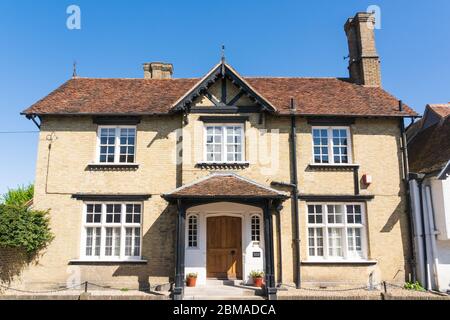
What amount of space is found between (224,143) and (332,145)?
4.52m

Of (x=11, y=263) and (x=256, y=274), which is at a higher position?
(x=11, y=263)

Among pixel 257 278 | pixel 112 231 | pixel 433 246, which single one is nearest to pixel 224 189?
pixel 257 278

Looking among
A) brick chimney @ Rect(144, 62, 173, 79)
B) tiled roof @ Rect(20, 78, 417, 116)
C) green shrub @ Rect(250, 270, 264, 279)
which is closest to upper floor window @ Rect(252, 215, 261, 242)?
green shrub @ Rect(250, 270, 264, 279)

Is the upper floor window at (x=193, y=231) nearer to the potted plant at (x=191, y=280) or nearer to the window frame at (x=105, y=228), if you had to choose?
the potted plant at (x=191, y=280)

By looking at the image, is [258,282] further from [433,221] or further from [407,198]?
[433,221]

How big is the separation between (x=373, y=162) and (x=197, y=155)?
286 inches

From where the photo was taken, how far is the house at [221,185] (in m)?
14.3

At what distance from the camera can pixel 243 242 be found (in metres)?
14.5

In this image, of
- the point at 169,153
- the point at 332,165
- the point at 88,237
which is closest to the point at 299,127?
the point at 332,165

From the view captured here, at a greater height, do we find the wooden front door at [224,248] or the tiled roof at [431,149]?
the tiled roof at [431,149]

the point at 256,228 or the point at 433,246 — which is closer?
the point at 433,246

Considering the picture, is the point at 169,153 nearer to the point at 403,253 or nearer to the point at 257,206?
the point at 257,206

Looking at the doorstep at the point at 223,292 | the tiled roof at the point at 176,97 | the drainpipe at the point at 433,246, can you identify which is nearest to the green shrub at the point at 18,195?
the tiled roof at the point at 176,97

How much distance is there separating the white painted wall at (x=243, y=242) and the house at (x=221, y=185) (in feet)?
0.13
